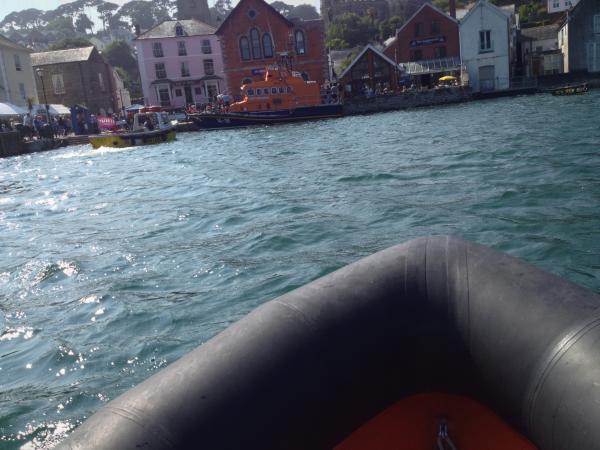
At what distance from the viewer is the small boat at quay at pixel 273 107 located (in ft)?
127

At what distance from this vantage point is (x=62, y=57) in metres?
51.1

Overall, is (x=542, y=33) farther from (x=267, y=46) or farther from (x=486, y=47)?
(x=267, y=46)

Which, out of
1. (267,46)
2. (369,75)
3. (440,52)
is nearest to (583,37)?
(440,52)

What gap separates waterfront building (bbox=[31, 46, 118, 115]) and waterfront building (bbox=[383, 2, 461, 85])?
2556cm

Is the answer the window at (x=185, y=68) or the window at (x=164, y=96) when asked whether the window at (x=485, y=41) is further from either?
the window at (x=164, y=96)

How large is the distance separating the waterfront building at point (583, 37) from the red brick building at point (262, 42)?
62.5ft

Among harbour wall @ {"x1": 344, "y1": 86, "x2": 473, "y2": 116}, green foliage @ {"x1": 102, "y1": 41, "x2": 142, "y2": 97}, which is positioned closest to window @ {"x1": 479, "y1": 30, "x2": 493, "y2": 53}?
harbour wall @ {"x1": 344, "y1": 86, "x2": 473, "y2": 116}

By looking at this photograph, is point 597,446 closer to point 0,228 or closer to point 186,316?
point 186,316

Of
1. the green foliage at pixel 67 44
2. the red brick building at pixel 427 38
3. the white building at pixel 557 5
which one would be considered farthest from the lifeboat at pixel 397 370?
the green foliage at pixel 67 44

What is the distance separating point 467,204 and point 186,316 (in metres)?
5.27

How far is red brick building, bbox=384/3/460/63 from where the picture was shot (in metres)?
48.1

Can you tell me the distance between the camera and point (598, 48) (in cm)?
4525

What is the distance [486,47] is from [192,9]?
5344 centimetres

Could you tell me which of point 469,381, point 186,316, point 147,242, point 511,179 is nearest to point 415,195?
point 511,179
